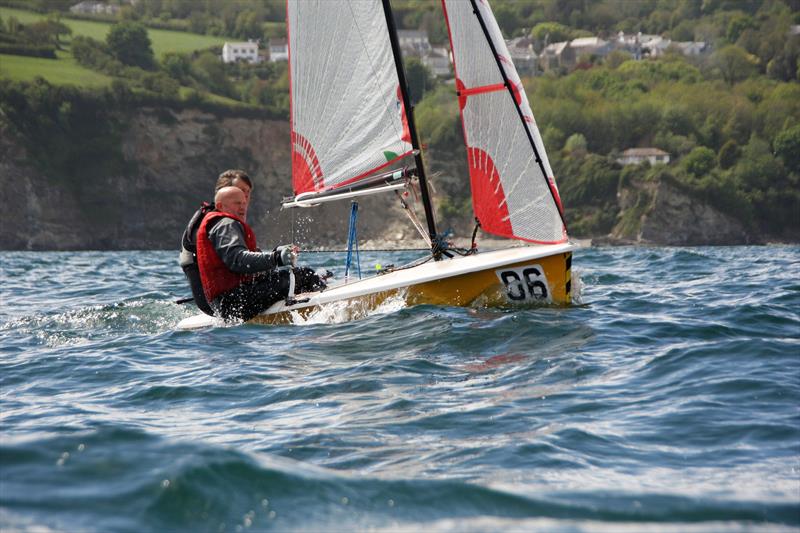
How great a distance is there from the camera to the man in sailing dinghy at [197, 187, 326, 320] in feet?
28.4

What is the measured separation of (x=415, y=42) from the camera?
12412 cm

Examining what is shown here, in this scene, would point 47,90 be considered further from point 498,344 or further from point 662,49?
point 662,49

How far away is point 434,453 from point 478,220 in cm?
597

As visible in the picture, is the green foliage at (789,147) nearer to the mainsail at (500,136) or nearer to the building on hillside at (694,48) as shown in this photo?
the building on hillside at (694,48)

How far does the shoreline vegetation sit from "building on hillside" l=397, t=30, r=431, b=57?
25.9 metres

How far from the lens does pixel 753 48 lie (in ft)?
350

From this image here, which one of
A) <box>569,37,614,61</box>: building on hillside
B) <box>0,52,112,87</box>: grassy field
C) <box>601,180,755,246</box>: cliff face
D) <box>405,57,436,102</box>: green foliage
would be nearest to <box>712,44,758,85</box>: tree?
<box>569,37,614,61</box>: building on hillside

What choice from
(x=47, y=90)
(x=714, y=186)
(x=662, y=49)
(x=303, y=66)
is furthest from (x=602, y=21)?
(x=303, y=66)

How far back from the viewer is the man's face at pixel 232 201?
29.8ft

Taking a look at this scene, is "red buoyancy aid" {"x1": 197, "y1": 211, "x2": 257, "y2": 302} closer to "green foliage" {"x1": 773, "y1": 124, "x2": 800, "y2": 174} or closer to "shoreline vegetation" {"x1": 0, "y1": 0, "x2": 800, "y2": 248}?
"shoreline vegetation" {"x1": 0, "y1": 0, "x2": 800, "y2": 248}

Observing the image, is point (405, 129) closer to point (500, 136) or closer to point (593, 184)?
point (500, 136)

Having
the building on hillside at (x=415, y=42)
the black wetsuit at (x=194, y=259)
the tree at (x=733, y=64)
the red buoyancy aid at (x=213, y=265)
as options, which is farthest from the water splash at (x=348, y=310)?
the building on hillside at (x=415, y=42)

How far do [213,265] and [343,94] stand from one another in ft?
9.19

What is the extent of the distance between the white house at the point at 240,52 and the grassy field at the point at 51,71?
25.2 meters
